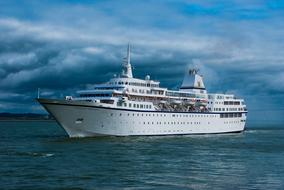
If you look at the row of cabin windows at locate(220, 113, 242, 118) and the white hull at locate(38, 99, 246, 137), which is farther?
the row of cabin windows at locate(220, 113, 242, 118)

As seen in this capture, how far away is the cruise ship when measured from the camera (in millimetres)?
57031

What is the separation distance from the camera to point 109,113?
2299 inches

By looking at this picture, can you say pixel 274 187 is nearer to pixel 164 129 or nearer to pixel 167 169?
pixel 167 169

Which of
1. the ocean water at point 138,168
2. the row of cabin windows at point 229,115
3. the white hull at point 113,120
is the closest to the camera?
the ocean water at point 138,168

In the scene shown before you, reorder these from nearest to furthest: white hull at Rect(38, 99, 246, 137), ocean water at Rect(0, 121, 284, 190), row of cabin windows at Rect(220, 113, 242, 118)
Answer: ocean water at Rect(0, 121, 284, 190) → white hull at Rect(38, 99, 246, 137) → row of cabin windows at Rect(220, 113, 242, 118)

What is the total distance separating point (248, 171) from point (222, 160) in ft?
21.9

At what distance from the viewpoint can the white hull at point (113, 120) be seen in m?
56.4

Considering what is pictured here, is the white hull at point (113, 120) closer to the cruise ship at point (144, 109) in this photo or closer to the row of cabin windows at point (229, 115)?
the cruise ship at point (144, 109)

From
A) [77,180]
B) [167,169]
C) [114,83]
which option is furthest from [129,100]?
[77,180]

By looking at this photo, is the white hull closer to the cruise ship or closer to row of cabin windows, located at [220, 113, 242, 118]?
the cruise ship

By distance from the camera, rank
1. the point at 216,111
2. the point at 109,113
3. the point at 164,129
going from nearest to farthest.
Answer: the point at 109,113
the point at 164,129
the point at 216,111

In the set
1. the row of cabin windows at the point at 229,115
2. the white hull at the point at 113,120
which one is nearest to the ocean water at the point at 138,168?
the white hull at the point at 113,120

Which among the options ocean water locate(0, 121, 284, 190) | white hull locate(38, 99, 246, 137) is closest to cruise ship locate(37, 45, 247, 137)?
white hull locate(38, 99, 246, 137)

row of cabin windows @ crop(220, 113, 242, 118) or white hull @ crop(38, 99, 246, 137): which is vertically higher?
row of cabin windows @ crop(220, 113, 242, 118)
